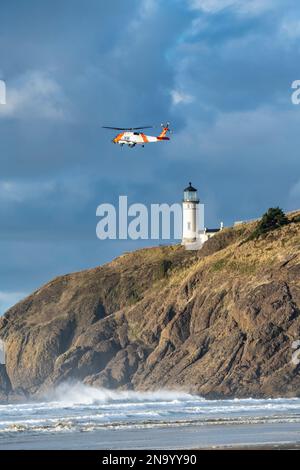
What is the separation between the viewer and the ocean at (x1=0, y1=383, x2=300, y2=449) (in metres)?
51.0

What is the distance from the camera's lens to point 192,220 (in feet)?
453

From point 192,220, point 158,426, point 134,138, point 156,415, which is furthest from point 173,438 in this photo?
point 192,220

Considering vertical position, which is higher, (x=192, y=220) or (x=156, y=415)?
(x=192, y=220)

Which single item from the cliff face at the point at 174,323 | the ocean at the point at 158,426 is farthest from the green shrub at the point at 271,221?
→ the ocean at the point at 158,426

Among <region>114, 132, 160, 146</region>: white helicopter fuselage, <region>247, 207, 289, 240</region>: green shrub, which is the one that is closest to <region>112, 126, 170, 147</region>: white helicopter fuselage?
<region>114, 132, 160, 146</region>: white helicopter fuselage

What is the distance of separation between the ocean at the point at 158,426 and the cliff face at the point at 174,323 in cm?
780

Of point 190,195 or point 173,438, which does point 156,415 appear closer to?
point 173,438

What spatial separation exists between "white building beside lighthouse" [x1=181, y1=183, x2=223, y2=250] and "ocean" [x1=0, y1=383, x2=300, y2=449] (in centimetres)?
4427

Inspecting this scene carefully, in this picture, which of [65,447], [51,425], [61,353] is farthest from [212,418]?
[61,353]

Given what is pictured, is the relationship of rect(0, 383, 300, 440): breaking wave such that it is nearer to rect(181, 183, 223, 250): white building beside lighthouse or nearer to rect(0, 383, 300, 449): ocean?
rect(0, 383, 300, 449): ocean

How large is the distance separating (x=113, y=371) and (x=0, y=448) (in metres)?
62.3

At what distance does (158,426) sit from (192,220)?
253ft

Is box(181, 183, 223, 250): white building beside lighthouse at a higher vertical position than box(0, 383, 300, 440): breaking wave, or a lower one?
higher

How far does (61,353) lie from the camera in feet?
413
